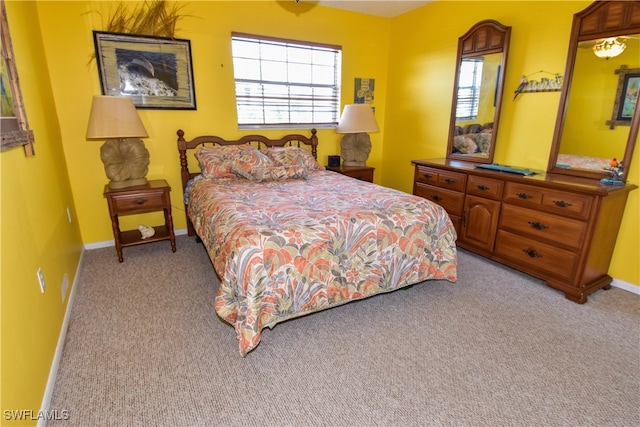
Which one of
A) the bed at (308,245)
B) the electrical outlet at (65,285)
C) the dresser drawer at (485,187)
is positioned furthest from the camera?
the dresser drawer at (485,187)

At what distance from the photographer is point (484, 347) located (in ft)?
6.39

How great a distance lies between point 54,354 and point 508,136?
3728 mm

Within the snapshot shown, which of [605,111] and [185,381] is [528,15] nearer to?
[605,111]

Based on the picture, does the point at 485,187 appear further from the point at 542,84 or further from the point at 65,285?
the point at 65,285

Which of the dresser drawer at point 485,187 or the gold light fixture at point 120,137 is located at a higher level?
the gold light fixture at point 120,137

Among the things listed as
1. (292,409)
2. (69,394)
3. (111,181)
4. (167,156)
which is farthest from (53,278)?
(167,156)

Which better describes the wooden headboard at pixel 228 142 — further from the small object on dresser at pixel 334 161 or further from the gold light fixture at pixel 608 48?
the gold light fixture at pixel 608 48

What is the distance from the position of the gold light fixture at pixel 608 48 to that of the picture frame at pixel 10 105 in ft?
11.9

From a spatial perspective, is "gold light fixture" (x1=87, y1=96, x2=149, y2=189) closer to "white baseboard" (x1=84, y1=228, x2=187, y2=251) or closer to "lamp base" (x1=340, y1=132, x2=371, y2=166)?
"white baseboard" (x1=84, y1=228, x2=187, y2=251)

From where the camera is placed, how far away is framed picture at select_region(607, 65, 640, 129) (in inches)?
91.0

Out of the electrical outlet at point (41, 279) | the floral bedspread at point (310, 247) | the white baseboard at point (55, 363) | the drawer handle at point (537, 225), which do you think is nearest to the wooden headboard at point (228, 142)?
the floral bedspread at point (310, 247)

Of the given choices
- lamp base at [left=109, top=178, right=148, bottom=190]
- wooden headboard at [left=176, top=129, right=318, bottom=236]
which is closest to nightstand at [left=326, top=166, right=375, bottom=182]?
wooden headboard at [left=176, top=129, right=318, bottom=236]

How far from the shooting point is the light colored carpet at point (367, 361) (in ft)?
5.00

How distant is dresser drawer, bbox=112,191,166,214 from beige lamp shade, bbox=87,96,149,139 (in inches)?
20.7
